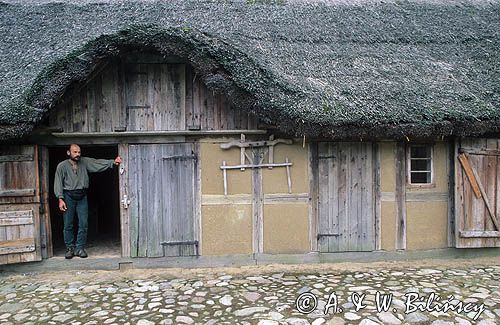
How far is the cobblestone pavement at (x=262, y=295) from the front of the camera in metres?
4.66

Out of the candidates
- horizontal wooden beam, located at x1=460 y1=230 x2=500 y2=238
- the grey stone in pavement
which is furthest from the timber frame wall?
the grey stone in pavement

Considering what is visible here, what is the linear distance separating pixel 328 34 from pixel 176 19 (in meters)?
3.25

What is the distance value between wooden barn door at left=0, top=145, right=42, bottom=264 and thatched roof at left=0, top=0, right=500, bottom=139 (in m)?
0.74

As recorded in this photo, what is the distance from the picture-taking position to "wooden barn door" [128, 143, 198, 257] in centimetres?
671

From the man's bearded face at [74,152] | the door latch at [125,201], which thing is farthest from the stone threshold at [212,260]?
the man's bearded face at [74,152]

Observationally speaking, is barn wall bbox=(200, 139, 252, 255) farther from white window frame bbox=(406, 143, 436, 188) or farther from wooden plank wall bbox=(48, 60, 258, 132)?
white window frame bbox=(406, 143, 436, 188)

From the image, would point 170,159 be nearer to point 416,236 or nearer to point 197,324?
point 197,324

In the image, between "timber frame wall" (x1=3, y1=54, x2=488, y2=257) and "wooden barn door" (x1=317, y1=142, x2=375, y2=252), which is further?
"wooden barn door" (x1=317, y1=142, x2=375, y2=252)

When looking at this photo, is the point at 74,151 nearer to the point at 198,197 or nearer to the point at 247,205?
the point at 198,197

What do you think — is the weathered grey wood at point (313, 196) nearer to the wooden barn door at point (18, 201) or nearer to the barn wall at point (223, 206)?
the barn wall at point (223, 206)

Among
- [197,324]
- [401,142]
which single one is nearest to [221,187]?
[197,324]

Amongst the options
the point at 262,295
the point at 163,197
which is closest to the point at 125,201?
the point at 163,197

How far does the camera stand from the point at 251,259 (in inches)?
266

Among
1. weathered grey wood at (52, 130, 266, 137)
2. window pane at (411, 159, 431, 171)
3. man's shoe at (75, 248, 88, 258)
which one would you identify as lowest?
man's shoe at (75, 248, 88, 258)
